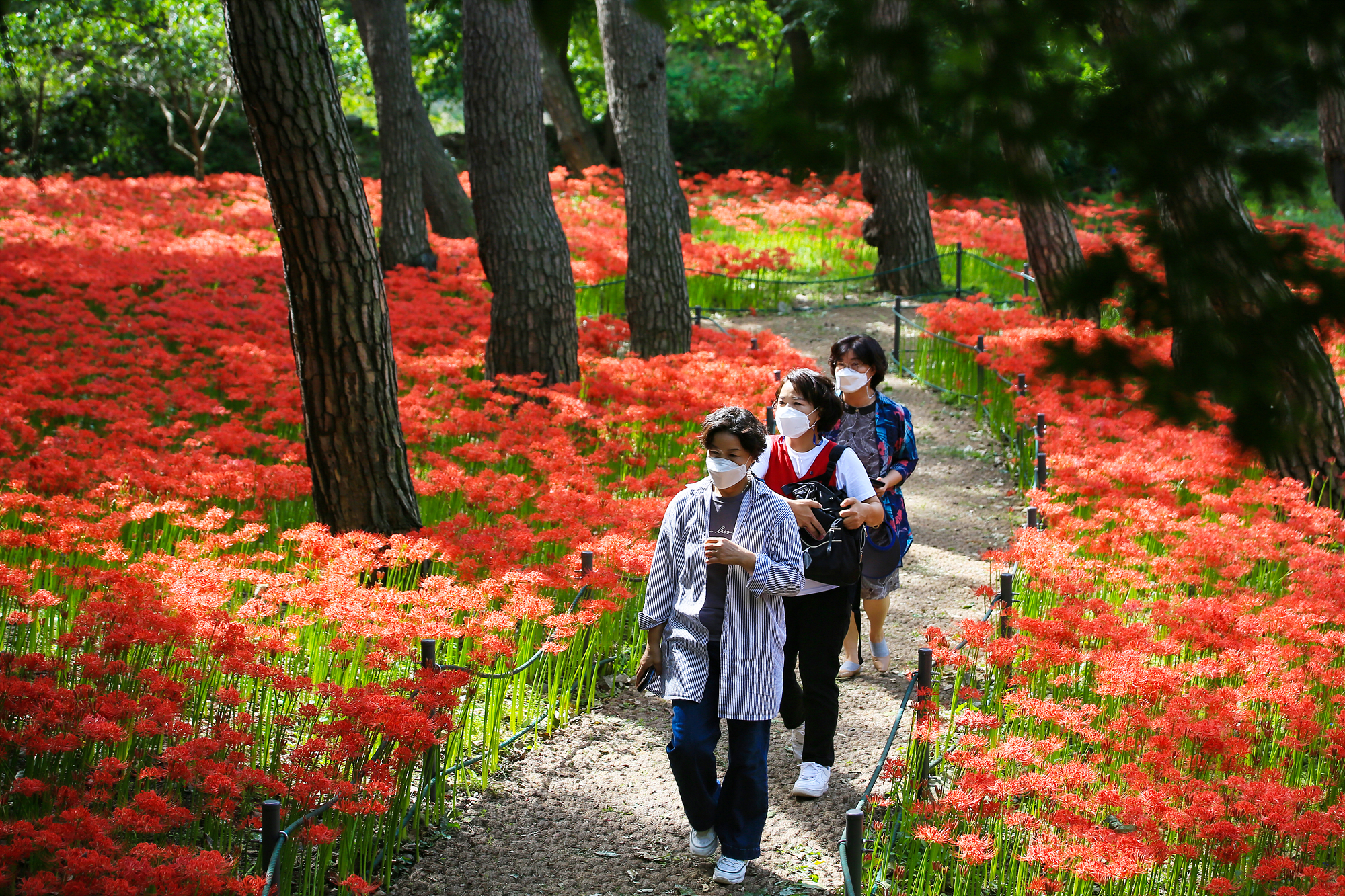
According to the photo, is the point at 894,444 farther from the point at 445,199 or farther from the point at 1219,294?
the point at 445,199

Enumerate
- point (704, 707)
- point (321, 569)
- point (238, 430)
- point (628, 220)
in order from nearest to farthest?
point (704, 707)
point (321, 569)
point (238, 430)
point (628, 220)

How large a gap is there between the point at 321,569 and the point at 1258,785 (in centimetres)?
375

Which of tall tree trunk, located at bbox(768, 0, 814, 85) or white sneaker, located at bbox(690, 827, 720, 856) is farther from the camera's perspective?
tall tree trunk, located at bbox(768, 0, 814, 85)

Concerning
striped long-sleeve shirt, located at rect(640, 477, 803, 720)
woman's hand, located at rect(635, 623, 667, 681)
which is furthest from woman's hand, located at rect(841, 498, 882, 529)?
woman's hand, located at rect(635, 623, 667, 681)

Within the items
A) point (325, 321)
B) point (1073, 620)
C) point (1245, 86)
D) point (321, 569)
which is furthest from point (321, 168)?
point (1245, 86)

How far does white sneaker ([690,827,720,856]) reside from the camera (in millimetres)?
3646

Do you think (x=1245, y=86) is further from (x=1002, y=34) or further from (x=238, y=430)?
(x=238, y=430)

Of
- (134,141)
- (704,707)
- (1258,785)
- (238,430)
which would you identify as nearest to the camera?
(1258,785)

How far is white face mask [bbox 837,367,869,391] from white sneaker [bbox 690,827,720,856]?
2.07 m

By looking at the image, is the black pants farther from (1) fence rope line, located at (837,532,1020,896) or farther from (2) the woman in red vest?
(1) fence rope line, located at (837,532,1020,896)

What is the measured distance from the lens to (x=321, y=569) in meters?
4.68

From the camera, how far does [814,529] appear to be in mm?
3885

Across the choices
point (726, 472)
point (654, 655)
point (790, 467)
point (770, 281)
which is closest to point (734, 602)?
point (654, 655)

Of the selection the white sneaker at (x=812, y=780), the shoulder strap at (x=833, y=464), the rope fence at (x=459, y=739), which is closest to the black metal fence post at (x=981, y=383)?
the rope fence at (x=459, y=739)
